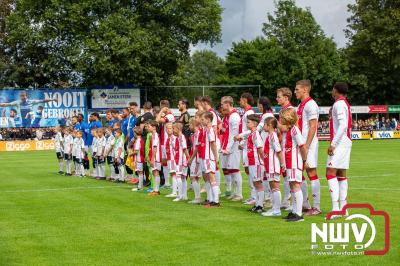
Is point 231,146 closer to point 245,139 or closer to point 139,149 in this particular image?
point 245,139

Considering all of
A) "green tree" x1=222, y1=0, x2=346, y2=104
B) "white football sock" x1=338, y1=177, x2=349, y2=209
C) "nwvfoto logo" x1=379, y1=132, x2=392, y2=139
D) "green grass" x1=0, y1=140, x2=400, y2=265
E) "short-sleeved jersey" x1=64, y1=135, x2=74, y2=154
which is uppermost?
"green tree" x1=222, y1=0, x2=346, y2=104

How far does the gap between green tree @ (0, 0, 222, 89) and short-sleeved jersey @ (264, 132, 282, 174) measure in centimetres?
4673

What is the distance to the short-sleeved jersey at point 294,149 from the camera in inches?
487

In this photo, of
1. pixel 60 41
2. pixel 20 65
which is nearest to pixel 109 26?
pixel 60 41

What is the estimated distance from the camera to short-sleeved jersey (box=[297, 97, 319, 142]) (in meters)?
13.0

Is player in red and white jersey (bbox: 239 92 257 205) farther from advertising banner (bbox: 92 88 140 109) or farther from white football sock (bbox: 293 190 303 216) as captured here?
advertising banner (bbox: 92 88 140 109)

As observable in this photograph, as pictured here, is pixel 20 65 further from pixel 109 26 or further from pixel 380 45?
pixel 380 45

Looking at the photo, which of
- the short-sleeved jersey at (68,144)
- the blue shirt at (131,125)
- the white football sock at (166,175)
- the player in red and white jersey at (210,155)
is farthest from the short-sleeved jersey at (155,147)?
the short-sleeved jersey at (68,144)

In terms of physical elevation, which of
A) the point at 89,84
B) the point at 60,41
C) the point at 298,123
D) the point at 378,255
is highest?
the point at 60,41

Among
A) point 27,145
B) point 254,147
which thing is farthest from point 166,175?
point 27,145

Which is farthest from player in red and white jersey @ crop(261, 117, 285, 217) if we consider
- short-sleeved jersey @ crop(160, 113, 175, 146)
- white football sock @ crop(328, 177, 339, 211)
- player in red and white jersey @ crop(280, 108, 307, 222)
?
short-sleeved jersey @ crop(160, 113, 175, 146)

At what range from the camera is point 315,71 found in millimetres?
77438

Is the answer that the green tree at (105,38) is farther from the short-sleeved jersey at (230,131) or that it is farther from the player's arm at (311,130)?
the player's arm at (311,130)

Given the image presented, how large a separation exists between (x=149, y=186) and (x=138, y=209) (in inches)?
214
